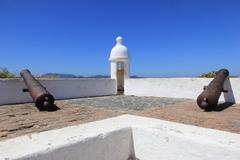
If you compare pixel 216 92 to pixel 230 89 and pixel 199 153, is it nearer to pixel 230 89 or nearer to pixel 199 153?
pixel 230 89

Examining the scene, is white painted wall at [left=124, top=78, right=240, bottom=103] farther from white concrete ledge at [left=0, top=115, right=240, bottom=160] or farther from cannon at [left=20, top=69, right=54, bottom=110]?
white concrete ledge at [left=0, top=115, right=240, bottom=160]

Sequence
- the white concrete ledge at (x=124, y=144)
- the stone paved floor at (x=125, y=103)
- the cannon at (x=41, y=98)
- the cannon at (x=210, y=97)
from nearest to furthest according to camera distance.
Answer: the white concrete ledge at (x=124, y=144) → the cannon at (x=210, y=97) → the cannon at (x=41, y=98) → the stone paved floor at (x=125, y=103)

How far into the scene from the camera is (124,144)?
2.34m

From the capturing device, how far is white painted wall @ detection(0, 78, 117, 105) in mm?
9734

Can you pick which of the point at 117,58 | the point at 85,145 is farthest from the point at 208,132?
the point at 117,58

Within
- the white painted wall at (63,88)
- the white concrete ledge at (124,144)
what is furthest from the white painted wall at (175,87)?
the white concrete ledge at (124,144)

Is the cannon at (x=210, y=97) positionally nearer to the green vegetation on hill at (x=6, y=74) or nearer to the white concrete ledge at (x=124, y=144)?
the white concrete ledge at (x=124, y=144)

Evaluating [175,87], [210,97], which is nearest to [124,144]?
[210,97]

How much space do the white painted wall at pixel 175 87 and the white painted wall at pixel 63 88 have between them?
1307 millimetres

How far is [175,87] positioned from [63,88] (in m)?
5.61

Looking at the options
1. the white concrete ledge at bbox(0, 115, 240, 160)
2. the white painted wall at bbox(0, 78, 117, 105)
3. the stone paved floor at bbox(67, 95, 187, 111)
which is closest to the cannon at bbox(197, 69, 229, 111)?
the stone paved floor at bbox(67, 95, 187, 111)

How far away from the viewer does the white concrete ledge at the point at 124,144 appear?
1729mm

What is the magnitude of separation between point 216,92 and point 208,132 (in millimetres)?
5769

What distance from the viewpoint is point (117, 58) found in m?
14.1
